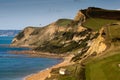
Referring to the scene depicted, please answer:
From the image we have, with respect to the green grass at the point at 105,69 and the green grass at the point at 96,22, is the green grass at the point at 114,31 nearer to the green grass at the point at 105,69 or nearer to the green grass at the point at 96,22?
the green grass at the point at 105,69

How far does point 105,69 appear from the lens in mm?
55188

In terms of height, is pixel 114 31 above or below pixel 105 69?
above

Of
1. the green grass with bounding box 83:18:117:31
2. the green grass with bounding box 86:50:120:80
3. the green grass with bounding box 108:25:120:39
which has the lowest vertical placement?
the green grass with bounding box 86:50:120:80

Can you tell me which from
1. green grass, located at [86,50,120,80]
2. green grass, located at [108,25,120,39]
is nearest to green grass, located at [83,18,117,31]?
green grass, located at [108,25,120,39]

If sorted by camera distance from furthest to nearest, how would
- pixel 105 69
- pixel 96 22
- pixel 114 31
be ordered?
pixel 96 22 → pixel 114 31 → pixel 105 69

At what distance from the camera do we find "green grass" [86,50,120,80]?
5158cm

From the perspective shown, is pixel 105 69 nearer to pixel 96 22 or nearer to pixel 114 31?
pixel 114 31

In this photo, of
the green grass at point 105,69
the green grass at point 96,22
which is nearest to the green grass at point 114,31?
the green grass at point 105,69

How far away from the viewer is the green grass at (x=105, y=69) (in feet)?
169

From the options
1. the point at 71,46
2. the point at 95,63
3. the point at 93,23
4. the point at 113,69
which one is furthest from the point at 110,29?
the point at 71,46

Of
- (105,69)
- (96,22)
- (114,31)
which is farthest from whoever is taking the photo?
(96,22)

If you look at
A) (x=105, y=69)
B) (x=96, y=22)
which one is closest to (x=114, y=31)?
(x=105, y=69)

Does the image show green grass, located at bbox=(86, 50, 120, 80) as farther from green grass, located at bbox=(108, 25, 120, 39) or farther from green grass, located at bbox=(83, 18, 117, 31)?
green grass, located at bbox=(83, 18, 117, 31)

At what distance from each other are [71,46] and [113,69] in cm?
13183
